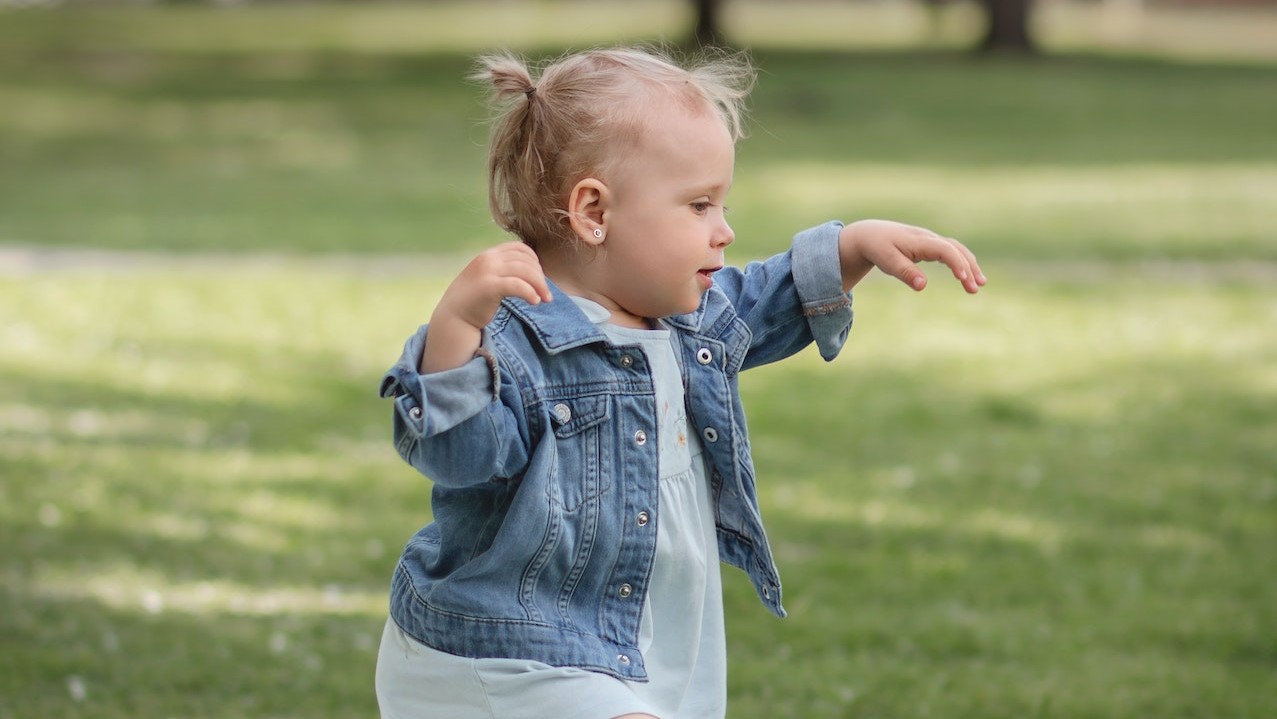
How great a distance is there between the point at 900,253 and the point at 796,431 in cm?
390

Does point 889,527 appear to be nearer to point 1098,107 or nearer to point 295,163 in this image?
point 295,163

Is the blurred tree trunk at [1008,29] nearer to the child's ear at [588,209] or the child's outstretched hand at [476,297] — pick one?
the child's ear at [588,209]

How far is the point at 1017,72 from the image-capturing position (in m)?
23.7

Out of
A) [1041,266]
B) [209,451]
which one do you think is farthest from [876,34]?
[209,451]

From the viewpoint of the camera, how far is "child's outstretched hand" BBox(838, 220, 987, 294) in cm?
253

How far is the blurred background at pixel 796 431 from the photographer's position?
13.8 feet

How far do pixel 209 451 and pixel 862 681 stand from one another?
2.96 meters

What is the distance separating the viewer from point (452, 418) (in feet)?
7.13

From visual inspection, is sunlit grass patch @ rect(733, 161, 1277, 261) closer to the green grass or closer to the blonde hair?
the green grass

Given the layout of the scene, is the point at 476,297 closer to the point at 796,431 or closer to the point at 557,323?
the point at 557,323

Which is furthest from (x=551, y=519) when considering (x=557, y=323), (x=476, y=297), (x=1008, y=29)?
(x=1008, y=29)

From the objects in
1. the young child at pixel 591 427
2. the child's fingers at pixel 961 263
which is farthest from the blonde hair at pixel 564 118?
the child's fingers at pixel 961 263

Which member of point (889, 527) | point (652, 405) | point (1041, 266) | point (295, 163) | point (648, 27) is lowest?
point (648, 27)

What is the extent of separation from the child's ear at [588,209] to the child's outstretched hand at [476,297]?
0.75 feet
